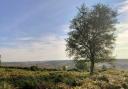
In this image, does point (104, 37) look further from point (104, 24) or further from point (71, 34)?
point (71, 34)

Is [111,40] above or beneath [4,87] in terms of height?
above

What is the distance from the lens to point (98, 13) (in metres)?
46.9

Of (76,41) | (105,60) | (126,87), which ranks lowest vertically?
(126,87)

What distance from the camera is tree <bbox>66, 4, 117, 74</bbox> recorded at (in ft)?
152

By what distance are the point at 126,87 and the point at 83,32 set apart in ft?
56.6

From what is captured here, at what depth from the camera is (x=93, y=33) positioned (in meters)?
46.6

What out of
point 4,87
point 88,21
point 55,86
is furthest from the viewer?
point 88,21

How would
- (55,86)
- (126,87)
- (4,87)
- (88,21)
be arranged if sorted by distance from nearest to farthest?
(4,87) → (55,86) → (126,87) → (88,21)

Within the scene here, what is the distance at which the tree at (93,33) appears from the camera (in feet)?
152

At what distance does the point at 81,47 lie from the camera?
4725 cm

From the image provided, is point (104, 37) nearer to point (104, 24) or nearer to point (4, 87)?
point (104, 24)

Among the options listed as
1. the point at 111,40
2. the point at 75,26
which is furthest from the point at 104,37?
the point at 75,26

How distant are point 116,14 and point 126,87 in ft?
62.5

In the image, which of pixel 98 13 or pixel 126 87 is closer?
pixel 126 87
